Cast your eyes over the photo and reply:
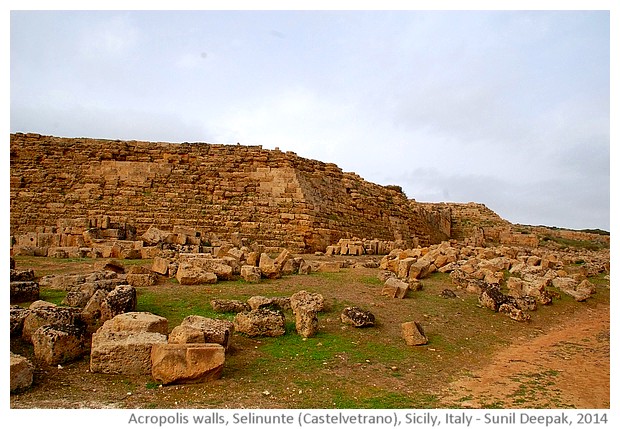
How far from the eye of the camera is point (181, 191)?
62.1 ft

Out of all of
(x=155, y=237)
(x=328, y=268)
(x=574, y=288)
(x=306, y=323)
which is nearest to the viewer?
(x=306, y=323)

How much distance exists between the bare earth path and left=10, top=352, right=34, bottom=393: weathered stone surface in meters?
3.90

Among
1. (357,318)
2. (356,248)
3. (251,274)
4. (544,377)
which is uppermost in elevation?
(356,248)

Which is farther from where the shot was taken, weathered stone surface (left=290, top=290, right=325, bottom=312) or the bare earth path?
weathered stone surface (left=290, top=290, right=325, bottom=312)

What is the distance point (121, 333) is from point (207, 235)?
40.2 ft

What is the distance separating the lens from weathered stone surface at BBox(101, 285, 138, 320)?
6.40 meters

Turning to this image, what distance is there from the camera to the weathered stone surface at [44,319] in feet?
18.0

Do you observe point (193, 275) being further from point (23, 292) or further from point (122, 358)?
point (122, 358)

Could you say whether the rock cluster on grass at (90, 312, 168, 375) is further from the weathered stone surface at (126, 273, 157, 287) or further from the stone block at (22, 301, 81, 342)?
the weathered stone surface at (126, 273, 157, 287)

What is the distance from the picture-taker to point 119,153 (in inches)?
771

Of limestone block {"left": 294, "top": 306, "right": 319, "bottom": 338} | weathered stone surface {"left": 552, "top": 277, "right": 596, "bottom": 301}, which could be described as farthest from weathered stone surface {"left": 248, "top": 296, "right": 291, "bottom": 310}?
weathered stone surface {"left": 552, "top": 277, "right": 596, "bottom": 301}

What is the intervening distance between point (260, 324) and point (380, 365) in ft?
5.51

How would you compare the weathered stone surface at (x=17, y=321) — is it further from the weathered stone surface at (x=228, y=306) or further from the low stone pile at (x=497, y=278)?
the low stone pile at (x=497, y=278)

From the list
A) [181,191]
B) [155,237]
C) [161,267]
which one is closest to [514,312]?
[161,267]
